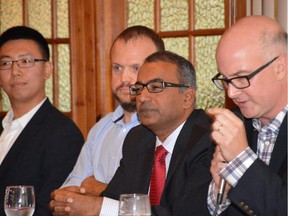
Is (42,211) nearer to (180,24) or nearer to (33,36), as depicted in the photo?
(33,36)

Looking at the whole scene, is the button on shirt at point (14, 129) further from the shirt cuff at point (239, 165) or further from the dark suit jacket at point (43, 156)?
the shirt cuff at point (239, 165)

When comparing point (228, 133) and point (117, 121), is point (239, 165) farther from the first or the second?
point (117, 121)

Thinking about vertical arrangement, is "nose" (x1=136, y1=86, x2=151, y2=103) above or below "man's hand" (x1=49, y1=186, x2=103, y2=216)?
above

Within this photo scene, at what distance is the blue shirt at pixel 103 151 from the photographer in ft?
10.3

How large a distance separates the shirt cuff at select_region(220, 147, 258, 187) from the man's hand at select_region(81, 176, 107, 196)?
3.28ft

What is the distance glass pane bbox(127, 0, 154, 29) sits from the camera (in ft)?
13.9

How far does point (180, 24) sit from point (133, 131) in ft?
4.54

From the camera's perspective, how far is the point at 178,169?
252 cm

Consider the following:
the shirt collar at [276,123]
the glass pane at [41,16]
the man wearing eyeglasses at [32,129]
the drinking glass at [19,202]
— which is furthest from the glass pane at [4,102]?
the shirt collar at [276,123]

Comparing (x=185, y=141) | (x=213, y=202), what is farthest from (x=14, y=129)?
(x=213, y=202)

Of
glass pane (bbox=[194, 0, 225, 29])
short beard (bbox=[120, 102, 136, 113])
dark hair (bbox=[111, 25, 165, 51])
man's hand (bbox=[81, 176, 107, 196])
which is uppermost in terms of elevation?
glass pane (bbox=[194, 0, 225, 29])

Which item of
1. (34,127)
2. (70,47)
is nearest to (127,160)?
(34,127)

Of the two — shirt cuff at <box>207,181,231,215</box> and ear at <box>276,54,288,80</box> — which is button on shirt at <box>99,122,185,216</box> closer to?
shirt cuff at <box>207,181,231,215</box>

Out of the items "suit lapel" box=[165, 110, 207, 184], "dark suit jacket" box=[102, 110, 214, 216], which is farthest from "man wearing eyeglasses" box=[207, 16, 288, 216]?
"suit lapel" box=[165, 110, 207, 184]
